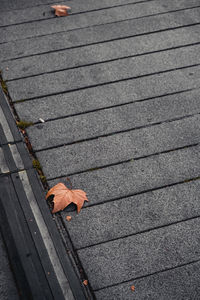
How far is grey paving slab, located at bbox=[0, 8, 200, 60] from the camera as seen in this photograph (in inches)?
179

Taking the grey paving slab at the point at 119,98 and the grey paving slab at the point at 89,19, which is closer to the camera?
the grey paving slab at the point at 119,98

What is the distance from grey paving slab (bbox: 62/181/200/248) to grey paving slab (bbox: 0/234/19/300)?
459mm

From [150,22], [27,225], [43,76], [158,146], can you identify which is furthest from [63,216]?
[150,22]

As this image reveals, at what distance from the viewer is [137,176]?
3.25 metres

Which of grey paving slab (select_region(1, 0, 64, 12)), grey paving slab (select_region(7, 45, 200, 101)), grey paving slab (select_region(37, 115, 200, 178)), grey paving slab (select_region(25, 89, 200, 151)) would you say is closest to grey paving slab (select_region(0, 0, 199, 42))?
grey paving slab (select_region(1, 0, 64, 12))

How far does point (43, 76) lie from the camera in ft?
13.8

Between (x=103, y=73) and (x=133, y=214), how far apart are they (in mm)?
1770

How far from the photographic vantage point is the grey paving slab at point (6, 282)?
8.44 ft

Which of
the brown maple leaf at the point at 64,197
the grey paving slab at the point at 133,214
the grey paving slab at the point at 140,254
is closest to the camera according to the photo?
the grey paving slab at the point at 140,254

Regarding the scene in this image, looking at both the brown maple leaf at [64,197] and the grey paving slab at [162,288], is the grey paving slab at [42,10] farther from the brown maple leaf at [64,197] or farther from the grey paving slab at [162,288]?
the grey paving slab at [162,288]

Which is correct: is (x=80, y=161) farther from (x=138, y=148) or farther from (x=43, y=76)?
(x=43, y=76)

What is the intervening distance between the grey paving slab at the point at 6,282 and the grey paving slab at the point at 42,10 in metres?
3.13

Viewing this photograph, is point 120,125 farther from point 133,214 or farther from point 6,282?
point 6,282

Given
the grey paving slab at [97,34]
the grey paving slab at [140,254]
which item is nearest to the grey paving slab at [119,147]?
the grey paving slab at [140,254]
